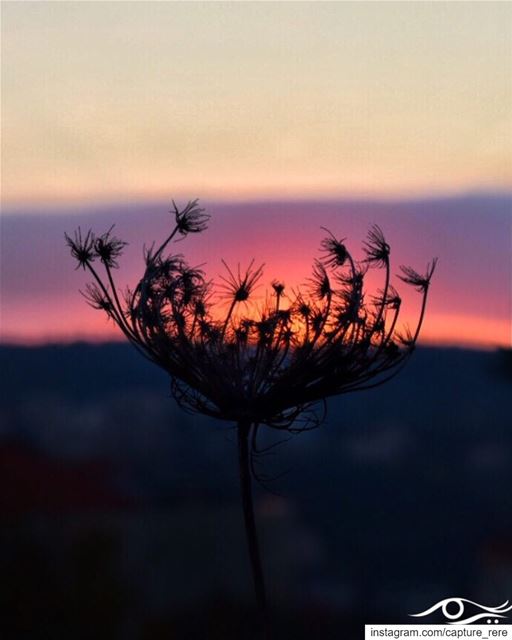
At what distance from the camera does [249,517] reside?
16.9 m

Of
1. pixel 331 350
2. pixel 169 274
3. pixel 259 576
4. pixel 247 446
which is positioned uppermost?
pixel 169 274

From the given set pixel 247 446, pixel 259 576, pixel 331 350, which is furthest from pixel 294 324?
pixel 259 576

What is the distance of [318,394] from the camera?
1673cm

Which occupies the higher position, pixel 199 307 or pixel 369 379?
pixel 199 307

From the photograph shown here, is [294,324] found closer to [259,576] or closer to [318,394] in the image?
[318,394]

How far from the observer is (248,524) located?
1692 cm

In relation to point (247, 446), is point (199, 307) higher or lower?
higher

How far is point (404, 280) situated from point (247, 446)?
9.12 feet

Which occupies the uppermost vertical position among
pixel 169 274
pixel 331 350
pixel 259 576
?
pixel 169 274

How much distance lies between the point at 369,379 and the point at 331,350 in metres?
0.60

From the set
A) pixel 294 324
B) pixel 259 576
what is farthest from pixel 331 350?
pixel 259 576

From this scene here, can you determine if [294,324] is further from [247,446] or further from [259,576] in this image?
[259,576]

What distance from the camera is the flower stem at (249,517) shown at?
55.0 ft

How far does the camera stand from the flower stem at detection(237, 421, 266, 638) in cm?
1677
